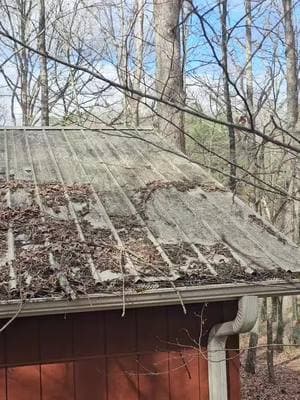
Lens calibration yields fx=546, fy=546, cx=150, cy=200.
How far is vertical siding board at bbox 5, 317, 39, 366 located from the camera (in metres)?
4.16

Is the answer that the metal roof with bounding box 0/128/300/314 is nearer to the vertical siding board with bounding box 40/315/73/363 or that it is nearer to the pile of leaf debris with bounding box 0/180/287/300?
the pile of leaf debris with bounding box 0/180/287/300

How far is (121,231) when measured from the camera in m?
4.43

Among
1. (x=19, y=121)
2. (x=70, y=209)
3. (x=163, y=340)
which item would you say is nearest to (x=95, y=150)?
→ (x=70, y=209)

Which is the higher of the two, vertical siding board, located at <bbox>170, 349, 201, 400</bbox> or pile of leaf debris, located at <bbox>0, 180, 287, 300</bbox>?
pile of leaf debris, located at <bbox>0, 180, 287, 300</bbox>

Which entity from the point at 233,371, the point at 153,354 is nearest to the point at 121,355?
the point at 153,354

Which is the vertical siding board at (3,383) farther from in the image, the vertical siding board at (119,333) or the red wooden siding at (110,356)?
the vertical siding board at (119,333)

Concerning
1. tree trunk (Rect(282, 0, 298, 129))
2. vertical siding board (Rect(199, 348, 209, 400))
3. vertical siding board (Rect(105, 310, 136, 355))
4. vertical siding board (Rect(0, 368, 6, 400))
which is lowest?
vertical siding board (Rect(199, 348, 209, 400))

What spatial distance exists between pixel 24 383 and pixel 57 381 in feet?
0.83

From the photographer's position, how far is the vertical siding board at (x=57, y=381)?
4.24 meters

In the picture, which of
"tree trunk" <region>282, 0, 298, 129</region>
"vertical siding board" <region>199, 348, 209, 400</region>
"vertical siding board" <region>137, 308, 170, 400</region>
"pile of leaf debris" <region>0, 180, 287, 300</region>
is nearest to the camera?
"pile of leaf debris" <region>0, 180, 287, 300</region>

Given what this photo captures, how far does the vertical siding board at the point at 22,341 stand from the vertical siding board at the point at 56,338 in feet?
0.20

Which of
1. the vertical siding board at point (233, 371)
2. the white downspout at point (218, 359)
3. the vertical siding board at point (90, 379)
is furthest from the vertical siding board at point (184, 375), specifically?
the vertical siding board at point (90, 379)

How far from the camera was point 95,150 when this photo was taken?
253 inches

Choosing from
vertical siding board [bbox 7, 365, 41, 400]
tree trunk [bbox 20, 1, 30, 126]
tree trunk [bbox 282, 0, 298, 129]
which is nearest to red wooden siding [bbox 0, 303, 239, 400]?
vertical siding board [bbox 7, 365, 41, 400]
